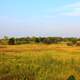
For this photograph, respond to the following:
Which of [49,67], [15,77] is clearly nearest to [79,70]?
[49,67]

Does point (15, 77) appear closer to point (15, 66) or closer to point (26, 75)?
point (26, 75)

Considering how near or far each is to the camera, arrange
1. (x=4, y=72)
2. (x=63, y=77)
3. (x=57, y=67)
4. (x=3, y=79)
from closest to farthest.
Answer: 1. (x=3, y=79)
2. (x=63, y=77)
3. (x=4, y=72)
4. (x=57, y=67)

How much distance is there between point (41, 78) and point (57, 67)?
13.5 feet

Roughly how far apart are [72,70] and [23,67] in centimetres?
294

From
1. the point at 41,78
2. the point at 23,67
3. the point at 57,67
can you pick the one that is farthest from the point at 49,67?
the point at 41,78

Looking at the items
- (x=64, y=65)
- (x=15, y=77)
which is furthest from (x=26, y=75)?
(x=64, y=65)

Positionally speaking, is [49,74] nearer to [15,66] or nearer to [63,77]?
[63,77]

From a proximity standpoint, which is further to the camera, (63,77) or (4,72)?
(4,72)

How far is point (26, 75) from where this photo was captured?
1788 centimetres

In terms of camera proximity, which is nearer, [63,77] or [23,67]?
[63,77]

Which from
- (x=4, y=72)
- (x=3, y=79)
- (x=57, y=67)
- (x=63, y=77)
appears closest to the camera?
(x=3, y=79)

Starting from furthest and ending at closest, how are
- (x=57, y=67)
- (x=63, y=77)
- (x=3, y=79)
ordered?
(x=57, y=67), (x=63, y=77), (x=3, y=79)

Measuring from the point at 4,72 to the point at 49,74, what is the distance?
2.77 m

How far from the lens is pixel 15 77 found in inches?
698
